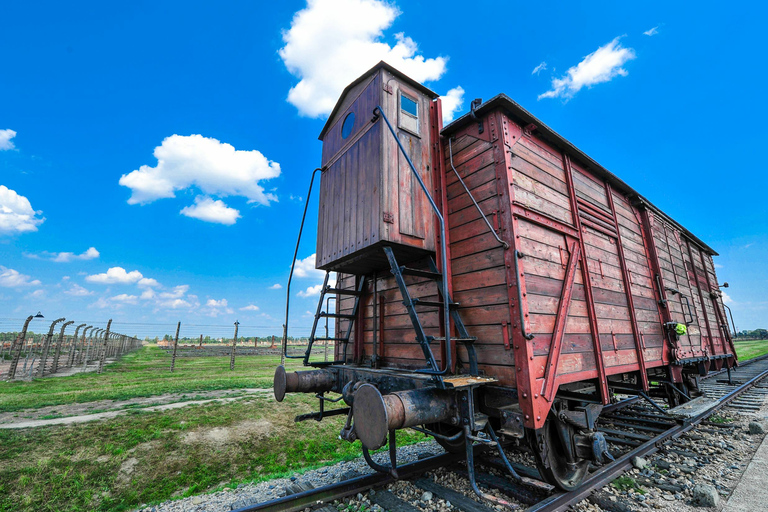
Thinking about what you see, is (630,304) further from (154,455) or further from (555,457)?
(154,455)

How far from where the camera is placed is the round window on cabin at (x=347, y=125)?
5032 millimetres

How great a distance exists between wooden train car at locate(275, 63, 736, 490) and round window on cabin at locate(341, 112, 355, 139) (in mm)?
34

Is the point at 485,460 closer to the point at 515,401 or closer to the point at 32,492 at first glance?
the point at 515,401

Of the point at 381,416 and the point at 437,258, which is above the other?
the point at 437,258

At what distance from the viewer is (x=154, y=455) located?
5.38m

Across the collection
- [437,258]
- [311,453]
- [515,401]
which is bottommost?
[311,453]

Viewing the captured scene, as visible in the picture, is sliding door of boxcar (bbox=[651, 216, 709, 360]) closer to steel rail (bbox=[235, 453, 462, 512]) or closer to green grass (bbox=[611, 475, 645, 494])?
green grass (bbox=[611, 475, 645, 494])

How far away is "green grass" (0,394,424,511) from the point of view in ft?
14.0

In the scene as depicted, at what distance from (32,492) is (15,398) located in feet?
28.5

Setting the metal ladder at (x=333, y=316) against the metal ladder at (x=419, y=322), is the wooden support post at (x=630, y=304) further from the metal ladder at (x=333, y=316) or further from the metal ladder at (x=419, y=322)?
the metal ladder at (x=333, y=316)

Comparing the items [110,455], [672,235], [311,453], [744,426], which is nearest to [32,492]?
[110,455]

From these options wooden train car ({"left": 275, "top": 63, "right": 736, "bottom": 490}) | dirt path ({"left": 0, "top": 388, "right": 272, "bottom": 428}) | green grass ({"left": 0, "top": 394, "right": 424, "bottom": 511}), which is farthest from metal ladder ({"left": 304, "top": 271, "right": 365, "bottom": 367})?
dirt path ({"left": 0, "top": 388, "right": 272, "bottom": 428})

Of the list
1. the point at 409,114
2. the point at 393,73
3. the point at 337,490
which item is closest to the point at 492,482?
the point at 337,490

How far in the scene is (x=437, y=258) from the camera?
418cm
